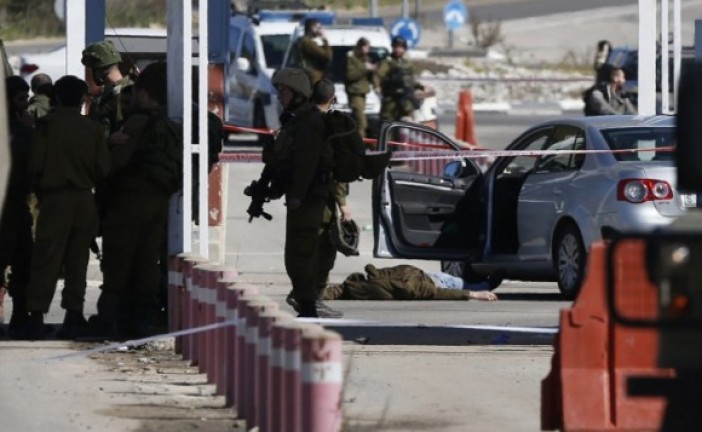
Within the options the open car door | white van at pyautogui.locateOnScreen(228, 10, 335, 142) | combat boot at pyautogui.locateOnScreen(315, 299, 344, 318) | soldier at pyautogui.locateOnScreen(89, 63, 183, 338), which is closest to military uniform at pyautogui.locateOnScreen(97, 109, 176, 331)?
soldier at pyautogui.locateOnScreen(89, 63, 183, 338)

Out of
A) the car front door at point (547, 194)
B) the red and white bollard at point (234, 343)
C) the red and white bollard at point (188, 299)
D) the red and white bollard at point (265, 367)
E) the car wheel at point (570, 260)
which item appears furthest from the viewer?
the car front door at point (547, 194)

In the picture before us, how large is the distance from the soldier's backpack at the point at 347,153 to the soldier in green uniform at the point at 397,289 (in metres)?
2.65

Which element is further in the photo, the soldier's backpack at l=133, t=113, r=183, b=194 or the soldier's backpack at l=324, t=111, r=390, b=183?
the soldier's backpack at l=324, t=111, r=390, b=183

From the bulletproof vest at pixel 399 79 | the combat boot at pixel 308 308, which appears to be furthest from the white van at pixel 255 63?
the combat boot at pixel 308 308

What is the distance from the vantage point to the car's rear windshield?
1434cm

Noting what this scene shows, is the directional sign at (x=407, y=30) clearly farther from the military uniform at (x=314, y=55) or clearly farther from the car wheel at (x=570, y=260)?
the car wheel at (x=570, y=260)

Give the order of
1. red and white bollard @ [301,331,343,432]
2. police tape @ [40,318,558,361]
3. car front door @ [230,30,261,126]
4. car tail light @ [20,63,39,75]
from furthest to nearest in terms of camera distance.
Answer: car front door @ [230,30,261,126]
car tail light @ [20,63,39,75]
police tape @ [40,318,558,361]
red and white bollard @ [301,331,343,432]

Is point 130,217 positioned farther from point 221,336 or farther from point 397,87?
point 397,87

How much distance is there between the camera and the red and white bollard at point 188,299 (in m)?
11.2

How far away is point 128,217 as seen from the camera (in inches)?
473

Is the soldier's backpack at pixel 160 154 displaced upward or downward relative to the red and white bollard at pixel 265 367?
upward

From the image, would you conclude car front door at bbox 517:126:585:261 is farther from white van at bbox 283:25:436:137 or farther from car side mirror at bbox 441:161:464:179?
white van at bbox 283:25:436:137

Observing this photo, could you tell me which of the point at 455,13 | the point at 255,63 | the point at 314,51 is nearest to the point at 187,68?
the point at 314,51

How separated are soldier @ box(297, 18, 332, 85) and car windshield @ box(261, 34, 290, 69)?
138 inches
